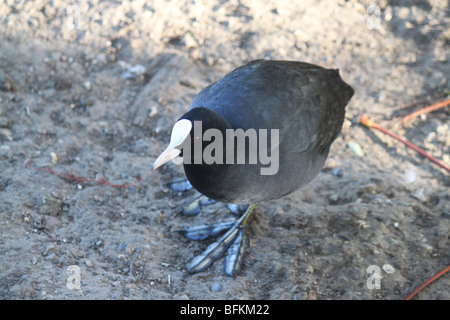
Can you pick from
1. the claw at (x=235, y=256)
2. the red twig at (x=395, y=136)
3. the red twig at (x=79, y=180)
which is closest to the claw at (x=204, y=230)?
the claw at (x=235, y=256)

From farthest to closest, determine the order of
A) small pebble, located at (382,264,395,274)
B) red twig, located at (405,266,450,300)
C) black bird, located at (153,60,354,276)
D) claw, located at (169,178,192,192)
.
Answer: claw, located at (169,178,192,192) → small pebble, located at (382,264,395,274) → red twig, located at (405,266,450,300) → black bird, located at (153,60,354,276)

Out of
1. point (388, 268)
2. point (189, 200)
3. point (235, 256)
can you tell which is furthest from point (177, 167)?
point (388, 268)

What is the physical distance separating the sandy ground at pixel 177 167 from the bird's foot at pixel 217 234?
72mm

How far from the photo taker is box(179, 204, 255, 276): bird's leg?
3.23 meters

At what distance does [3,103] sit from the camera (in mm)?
4109

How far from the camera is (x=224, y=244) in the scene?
3438 millimetres

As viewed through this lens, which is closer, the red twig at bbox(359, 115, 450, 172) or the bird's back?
the bird's back

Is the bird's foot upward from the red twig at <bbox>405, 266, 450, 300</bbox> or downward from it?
upward

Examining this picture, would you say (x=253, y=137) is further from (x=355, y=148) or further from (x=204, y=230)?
(x=355, y=148)

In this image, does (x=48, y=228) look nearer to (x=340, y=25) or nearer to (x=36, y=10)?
(x=36, y=10)

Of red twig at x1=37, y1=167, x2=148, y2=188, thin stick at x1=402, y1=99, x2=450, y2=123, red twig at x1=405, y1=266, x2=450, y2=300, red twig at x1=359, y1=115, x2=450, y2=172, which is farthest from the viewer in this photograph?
thin stick at x1=402, y1=99, x2=450, y2=123

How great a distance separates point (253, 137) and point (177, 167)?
1.35 metres

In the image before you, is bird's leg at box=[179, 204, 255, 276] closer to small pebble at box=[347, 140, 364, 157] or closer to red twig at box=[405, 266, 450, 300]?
red twig at box=[405, 266, 450, 300]

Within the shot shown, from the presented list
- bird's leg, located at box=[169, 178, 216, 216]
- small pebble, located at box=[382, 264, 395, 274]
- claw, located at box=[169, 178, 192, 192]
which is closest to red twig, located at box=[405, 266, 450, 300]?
small pebble, located at box=[382, 264, 395, 274]
